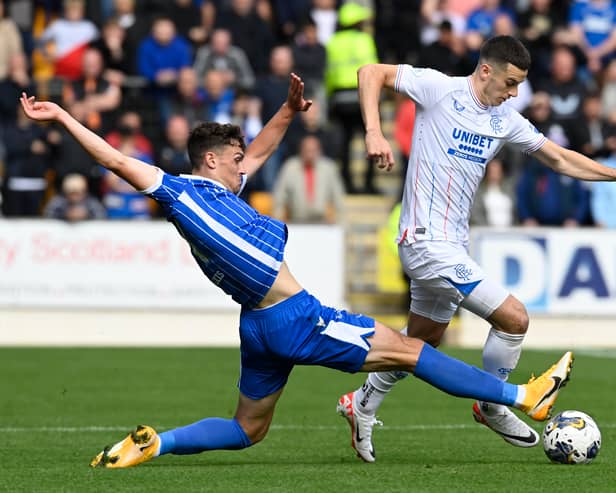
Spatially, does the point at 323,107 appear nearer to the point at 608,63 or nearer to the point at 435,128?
the point at 608,63

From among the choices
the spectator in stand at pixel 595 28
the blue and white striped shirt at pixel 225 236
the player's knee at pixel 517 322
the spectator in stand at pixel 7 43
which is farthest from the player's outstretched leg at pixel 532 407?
the spectator in stand at pixel 595 28

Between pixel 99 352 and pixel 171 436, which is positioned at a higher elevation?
pixel 171 436

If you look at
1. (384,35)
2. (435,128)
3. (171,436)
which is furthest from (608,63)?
(171,436)

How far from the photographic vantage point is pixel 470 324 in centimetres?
1880

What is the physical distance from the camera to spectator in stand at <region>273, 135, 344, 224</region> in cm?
1853

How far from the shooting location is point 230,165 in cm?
814

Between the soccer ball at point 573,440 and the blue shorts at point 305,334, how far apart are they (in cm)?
130

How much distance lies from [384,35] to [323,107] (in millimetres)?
1688

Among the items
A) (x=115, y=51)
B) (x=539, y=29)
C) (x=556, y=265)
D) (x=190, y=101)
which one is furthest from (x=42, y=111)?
(x=539, y=29)

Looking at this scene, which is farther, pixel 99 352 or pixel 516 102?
pixel 516 102

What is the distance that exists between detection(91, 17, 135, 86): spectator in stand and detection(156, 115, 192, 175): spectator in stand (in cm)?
149

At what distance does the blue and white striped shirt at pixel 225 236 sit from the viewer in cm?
786

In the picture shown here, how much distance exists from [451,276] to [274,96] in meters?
11.1

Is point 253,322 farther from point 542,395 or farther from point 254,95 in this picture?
point 254,95
